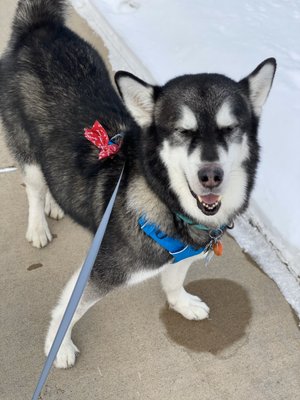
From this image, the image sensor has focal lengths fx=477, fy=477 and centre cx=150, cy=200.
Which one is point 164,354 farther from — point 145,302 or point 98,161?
point 98,161

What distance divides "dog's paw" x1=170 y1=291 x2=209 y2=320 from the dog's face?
0.74 metres

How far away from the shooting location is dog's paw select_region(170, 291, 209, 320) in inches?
109

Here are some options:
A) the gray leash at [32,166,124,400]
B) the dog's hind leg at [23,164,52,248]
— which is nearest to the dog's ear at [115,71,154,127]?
the gray leash at [32,166,124,400]

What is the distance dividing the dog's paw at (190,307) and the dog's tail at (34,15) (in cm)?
188

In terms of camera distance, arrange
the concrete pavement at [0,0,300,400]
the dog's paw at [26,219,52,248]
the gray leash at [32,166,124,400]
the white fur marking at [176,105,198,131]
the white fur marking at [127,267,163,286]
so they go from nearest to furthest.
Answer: the gray leash at [32,166,124,400], the white fur marking at [176,105,198,131], the white fur marking at [127,267,163,286], the concrete pavement at [0,0,300,400], the dog's paw at [26,219,52,248]

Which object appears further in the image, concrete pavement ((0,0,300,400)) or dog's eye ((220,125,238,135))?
concrete pavement ((0,0,300,400))

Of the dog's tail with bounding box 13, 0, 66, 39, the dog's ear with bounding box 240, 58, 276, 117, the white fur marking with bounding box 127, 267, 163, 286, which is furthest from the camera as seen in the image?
the dog's tail with bounding box 13, 0, 66, 39

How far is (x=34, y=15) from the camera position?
3.01 m

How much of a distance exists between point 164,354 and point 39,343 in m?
0.69

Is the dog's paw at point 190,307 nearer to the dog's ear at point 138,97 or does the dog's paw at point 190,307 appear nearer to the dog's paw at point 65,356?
the dog's paw at point 65,356

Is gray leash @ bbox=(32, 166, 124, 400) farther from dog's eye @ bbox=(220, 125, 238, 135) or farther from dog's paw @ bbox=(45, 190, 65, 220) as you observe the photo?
dog's paw @ bbox=(45, 190, 65, 220)

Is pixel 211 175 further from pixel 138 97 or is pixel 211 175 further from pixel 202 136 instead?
pixel 138 97

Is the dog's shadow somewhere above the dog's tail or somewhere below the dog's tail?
below

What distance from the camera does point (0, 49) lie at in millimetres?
5074
